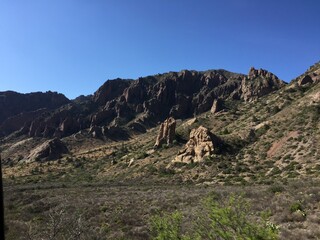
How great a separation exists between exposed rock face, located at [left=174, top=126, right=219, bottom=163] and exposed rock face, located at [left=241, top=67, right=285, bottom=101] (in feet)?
223

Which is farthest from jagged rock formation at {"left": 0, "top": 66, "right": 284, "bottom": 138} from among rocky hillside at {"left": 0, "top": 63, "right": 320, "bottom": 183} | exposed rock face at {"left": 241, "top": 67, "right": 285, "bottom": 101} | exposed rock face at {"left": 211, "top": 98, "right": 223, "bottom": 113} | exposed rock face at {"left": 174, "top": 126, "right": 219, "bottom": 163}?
exposed rock face at {"left": 174, "top": 126, "right": 219, "bottom": 163}

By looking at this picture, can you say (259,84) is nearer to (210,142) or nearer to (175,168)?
(210,142)

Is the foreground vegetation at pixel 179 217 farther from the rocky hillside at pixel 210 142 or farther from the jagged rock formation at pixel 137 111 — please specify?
the jagged rock formation at pixel 137 111

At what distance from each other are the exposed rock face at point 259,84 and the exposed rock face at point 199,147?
2677 inches

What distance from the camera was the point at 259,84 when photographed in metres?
141

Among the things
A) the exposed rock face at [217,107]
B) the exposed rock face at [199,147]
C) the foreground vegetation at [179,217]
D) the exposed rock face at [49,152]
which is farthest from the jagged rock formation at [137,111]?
the foreground vegetation at [179,217]

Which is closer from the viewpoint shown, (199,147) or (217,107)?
(199,147)

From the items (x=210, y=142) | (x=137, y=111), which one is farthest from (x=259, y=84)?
(x=210, y=142)

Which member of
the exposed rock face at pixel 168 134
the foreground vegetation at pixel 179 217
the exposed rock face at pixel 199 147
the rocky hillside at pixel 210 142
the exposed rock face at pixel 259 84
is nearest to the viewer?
the foreground vegetation at pixel 179 217

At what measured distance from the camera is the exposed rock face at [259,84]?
442ft

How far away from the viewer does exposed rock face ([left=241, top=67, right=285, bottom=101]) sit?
5305 inches

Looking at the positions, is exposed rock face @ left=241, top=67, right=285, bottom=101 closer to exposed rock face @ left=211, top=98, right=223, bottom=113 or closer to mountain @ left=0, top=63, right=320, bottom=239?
mountain @ left=0, top=63, right=320, bottom=239

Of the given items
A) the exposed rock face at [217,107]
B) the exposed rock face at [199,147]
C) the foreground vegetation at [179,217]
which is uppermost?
the exposed rock face at [217,107]

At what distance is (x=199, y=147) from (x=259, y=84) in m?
82.4
